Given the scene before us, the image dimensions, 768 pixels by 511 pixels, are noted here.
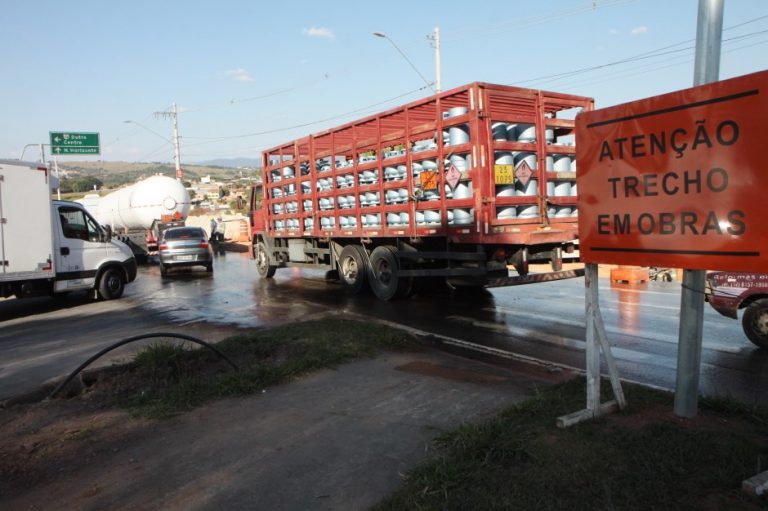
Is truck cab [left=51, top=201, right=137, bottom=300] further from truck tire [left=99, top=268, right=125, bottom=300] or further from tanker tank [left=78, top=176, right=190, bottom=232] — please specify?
tanker tank [left=78, top=176, right=190, bottom=232]

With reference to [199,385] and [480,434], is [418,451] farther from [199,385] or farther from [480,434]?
[199,385]

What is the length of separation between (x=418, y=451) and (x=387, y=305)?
24.1 feet

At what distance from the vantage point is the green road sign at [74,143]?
37.9 meters

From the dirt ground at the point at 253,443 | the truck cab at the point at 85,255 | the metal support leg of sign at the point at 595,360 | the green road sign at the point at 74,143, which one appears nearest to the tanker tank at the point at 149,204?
the green road sign at the point at 74,143

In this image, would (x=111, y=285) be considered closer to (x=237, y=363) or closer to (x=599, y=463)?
(x=237, y=363)

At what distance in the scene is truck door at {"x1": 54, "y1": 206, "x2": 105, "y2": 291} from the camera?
12.9 m

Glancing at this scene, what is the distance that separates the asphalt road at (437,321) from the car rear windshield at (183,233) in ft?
15.2

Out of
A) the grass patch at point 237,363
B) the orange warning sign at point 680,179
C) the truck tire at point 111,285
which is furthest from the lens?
the truck tire at point 111,285

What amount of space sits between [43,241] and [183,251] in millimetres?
7749

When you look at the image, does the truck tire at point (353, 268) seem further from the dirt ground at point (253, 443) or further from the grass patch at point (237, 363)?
the dirt ground at point (253, 443)

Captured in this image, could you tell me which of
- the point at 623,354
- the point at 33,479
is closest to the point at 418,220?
the point at 623,354

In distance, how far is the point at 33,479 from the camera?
3.87 m

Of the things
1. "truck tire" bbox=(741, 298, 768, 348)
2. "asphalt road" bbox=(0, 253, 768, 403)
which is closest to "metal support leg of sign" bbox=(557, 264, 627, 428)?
"asphalt road" bbox=(0, 253, 768, 403)

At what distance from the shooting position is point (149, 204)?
2981cm
